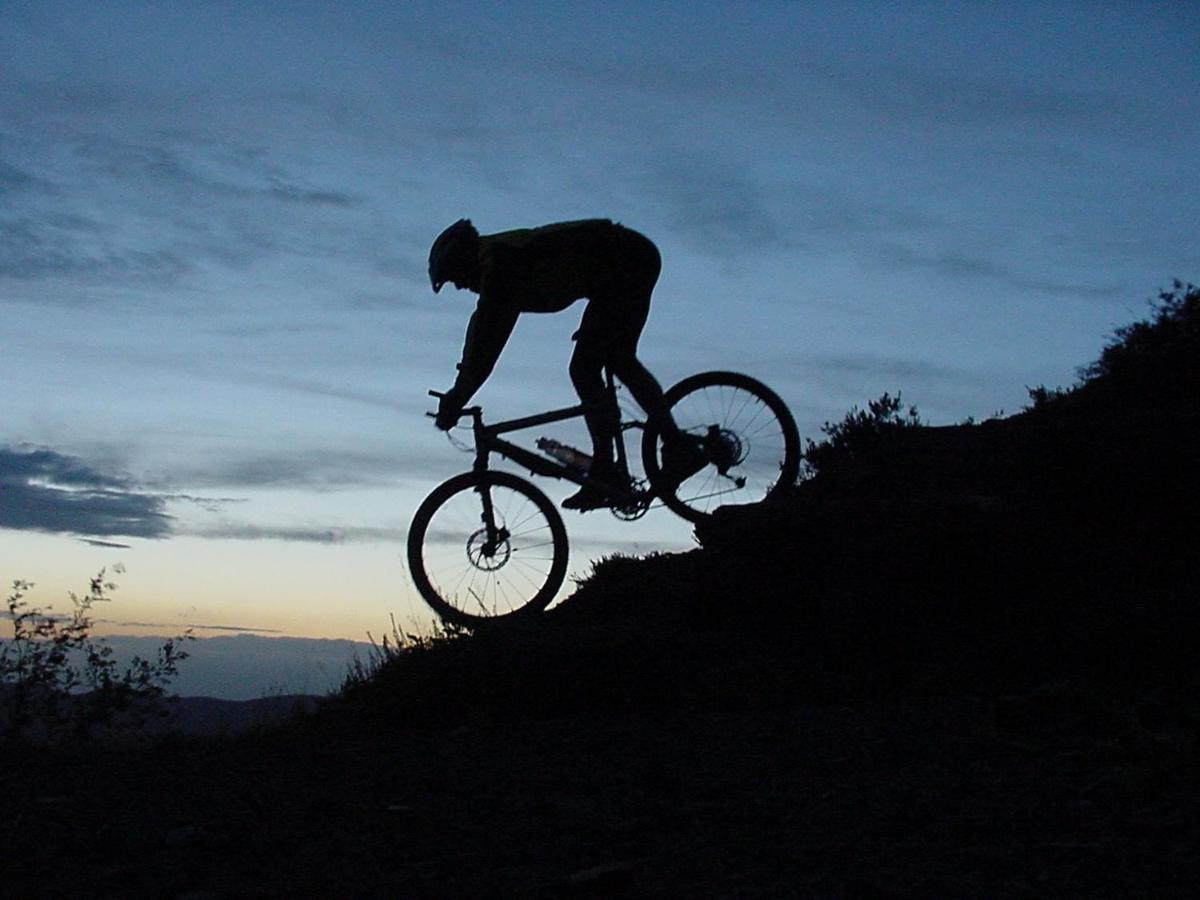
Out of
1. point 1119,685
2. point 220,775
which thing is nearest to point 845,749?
point 1119,685

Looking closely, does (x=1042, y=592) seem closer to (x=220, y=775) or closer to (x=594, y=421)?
(x=594, y=421)

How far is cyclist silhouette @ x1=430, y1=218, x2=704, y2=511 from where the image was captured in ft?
31.0

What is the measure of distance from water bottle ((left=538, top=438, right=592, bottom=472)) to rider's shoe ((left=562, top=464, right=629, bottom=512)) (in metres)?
0.08

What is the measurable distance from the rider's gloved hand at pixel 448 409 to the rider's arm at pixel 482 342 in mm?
25

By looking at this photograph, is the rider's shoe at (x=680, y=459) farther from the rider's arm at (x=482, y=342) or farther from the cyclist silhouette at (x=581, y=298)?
the rider's arm at (x=482, y=342)

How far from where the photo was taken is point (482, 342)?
31.2ft

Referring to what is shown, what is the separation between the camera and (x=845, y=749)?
6.00 metres

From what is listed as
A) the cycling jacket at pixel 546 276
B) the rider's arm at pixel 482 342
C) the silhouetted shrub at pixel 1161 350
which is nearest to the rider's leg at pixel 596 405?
the cycling jacket at pixel 546 276

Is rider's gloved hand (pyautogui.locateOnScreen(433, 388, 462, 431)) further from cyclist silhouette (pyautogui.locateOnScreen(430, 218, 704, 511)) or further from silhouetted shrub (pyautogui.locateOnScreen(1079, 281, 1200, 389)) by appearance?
silhouetted shrub (pyautogui.locateOnScreen(1079, 281, 1200, 389))

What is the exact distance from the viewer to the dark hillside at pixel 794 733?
4496 mm

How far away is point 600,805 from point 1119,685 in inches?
122

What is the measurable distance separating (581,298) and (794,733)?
4.25 meters

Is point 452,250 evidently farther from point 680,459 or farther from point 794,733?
point 794,733

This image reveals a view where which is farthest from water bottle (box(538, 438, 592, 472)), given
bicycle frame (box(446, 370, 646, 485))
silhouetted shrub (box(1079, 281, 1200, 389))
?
silhouetted shrub (box(1079, 281, 1200, 389))
